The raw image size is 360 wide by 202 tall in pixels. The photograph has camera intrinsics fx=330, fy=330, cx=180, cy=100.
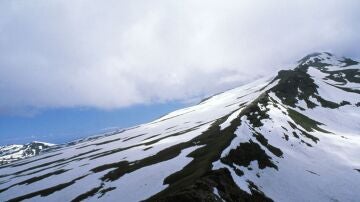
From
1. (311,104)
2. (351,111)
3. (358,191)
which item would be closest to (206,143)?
(358,191)

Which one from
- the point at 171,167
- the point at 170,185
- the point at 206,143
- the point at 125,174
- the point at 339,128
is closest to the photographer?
the point at 170,185

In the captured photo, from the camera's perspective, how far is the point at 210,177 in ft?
151

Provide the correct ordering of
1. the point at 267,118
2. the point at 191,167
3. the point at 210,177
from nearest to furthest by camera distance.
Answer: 1. the point at 210,177
2. the point at 191,167
3. the point at 267,118

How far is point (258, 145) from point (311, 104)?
77.1 metres

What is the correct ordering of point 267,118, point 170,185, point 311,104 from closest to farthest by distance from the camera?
point 170,185 < point 267,118 < point 311,104

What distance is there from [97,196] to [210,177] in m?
24.0

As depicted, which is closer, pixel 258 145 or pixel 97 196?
pixel 97 196

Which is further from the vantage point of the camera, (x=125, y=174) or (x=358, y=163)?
(x=358, y=163)

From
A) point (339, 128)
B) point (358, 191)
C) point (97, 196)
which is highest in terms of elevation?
point (97, 196)

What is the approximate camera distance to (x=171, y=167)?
62.7m

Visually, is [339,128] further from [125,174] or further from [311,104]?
[125,174]

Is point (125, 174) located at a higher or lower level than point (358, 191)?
higher

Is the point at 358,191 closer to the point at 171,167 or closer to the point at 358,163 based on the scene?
the point at 358,163

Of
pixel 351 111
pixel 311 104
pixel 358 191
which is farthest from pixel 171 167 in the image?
pixel 351 111
